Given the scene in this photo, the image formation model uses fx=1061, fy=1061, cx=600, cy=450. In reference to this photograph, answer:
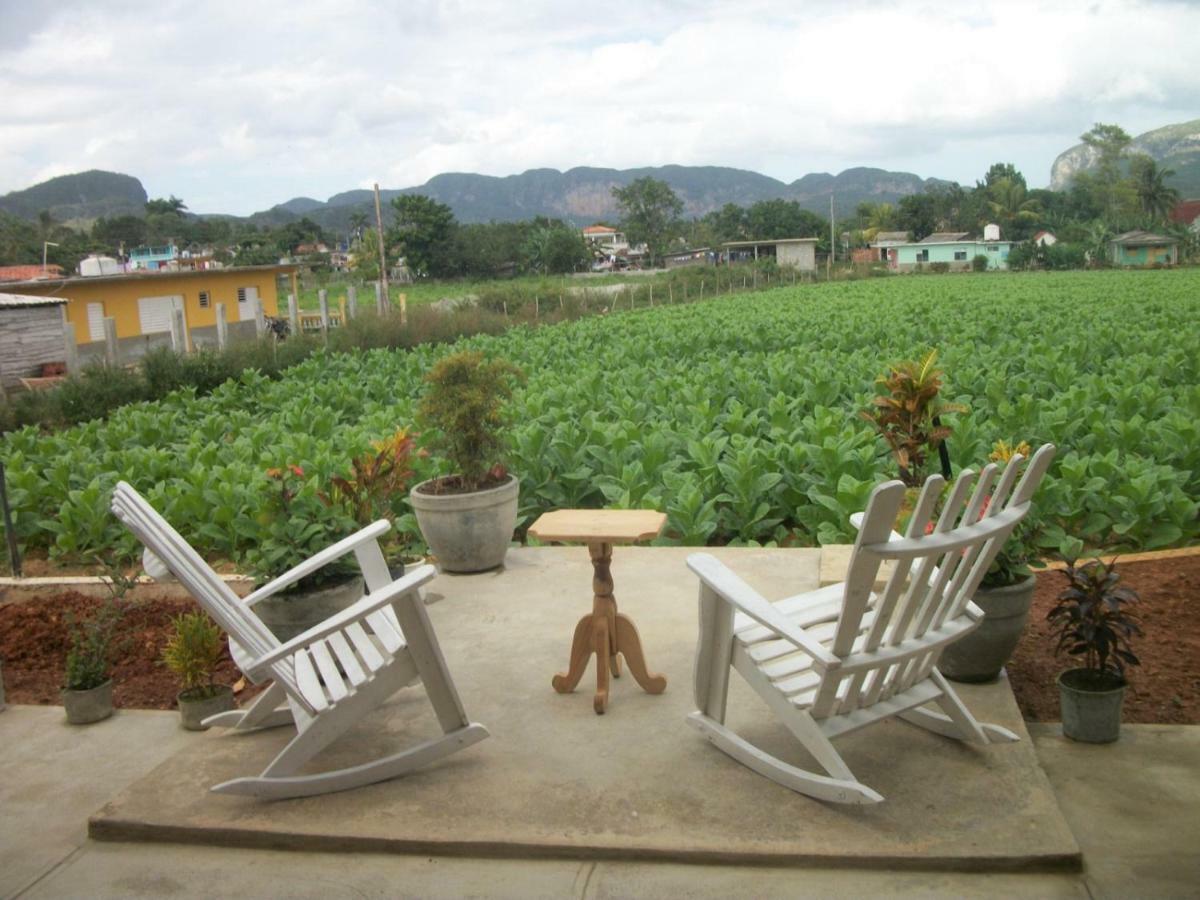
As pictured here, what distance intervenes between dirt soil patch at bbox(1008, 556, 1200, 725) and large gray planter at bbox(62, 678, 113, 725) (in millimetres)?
4391

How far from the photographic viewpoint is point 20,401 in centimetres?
1767

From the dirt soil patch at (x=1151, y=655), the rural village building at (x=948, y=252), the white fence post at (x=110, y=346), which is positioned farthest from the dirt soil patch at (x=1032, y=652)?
the rural village building at (x=948, y=252)

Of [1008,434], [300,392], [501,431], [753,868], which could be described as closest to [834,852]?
[753,868]

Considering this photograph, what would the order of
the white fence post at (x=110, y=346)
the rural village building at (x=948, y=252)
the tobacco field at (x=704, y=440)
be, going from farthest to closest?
1. the rural village building at (x=948, y=252)
2. the white fence post at (x=110, y=346)
3. the tobacco field at (x=704, y=440)

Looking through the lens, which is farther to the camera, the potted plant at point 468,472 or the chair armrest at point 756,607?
the potted plant at point 468,472

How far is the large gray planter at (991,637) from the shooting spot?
15.4 feet

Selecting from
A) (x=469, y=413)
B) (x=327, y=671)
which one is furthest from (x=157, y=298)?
(x=327, y=671)

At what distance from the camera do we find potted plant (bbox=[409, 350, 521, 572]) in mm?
6727

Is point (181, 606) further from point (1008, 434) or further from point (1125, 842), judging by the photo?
point (1008, 434)

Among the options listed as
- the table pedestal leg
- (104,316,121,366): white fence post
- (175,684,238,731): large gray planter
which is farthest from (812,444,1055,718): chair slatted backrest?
(104,316,121,366): white fence post

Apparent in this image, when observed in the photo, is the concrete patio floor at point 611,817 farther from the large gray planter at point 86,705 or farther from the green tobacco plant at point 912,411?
the green tobacco plant at point 912,411

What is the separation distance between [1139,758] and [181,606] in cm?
568

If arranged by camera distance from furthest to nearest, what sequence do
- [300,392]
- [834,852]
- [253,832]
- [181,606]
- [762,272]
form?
[762,272] → [300,392] → [181,606] → [253,832] → [834,852]

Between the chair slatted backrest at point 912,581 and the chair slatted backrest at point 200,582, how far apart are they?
79.4 inches
